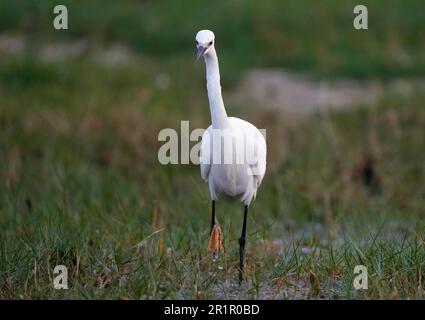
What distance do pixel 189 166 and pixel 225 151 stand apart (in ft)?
13.0

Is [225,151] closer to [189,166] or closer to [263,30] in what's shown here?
[189,166]

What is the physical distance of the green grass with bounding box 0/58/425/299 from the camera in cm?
455

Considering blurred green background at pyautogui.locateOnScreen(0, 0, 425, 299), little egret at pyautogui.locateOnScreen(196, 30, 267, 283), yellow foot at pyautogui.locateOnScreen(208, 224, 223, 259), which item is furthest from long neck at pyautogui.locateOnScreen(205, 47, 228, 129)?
blurred green background at pyautogui.locateOnScreen(0, 0, 425, 299)

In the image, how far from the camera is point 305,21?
12.1m

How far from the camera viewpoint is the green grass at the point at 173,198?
4551 mm

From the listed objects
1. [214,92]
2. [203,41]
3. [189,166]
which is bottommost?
[214,92]

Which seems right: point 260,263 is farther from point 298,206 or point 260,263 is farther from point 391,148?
point 391,148

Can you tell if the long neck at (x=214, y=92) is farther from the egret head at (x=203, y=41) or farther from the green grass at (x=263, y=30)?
the green grass at (x=263, y=30)

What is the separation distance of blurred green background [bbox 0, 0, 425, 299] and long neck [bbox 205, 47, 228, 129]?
77 centimetres

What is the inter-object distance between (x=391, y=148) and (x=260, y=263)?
13.3 feet

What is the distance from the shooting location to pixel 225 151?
176 inches

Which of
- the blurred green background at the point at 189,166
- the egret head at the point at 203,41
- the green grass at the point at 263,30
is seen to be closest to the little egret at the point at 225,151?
the egret head at the point at 203,41

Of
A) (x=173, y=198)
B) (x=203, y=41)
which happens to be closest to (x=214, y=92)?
(x=203, y=41)

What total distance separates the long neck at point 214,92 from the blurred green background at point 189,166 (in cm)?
77
